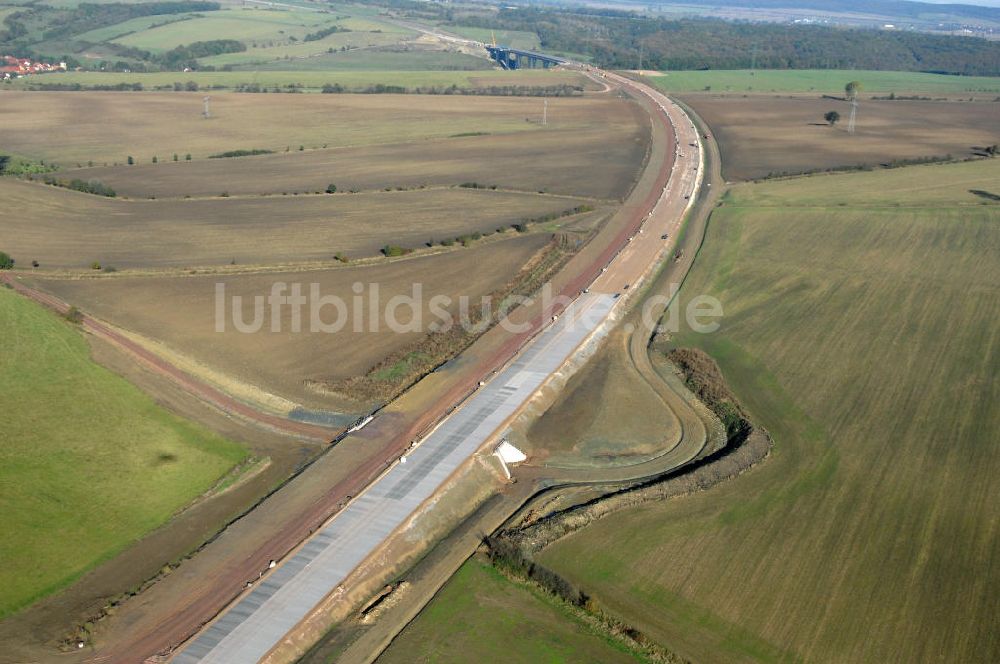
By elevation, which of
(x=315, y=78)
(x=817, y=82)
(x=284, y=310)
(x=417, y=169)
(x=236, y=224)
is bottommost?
(x=284, y=310)

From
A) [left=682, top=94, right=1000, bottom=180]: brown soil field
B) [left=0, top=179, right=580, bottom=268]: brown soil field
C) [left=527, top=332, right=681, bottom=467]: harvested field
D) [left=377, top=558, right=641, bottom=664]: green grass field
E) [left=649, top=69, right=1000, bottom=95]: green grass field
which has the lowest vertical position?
[left=377, top=558, right=641, bottom=664]: green grass field

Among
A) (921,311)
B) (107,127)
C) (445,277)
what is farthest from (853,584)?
(107,127)

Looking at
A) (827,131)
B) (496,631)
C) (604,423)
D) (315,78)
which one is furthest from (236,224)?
(315,78)

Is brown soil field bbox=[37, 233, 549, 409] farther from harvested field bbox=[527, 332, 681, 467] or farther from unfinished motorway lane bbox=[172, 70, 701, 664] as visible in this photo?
harvested field bbox=[527, 332, 681, 467]

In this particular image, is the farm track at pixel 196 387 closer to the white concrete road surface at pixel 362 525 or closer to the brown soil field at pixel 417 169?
the white concrete road surface at pixel 362 525

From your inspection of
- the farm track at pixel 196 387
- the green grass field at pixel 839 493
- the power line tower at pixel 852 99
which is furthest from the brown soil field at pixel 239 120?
the green grass field at pixel 839 493

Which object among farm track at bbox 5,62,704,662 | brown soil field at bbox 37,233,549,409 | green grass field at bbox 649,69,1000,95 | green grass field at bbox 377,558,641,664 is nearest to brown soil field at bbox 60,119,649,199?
brown soil field at bbox 37,233,549,409

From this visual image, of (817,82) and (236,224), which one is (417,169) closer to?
(236,224)
